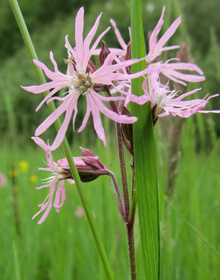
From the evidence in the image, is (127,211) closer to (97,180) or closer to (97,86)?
(97,86)

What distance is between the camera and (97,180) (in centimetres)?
236

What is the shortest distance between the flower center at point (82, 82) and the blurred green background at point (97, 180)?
0.23m

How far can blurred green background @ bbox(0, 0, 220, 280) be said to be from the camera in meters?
0.85

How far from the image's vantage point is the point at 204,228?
50.8 inches

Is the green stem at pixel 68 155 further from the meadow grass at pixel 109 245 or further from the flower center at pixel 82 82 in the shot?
the meadow grass at pixel 109 245

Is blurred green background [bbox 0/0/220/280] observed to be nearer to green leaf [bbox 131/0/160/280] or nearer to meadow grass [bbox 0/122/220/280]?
meadow grass [bbox 0/122/220/280]

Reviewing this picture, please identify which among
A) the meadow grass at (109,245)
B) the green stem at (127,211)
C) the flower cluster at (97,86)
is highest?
the flower cluster at (97,86)

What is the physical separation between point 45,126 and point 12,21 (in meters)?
12.3

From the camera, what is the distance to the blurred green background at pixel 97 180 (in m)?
0.85

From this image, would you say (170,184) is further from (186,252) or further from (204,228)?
(204,228)

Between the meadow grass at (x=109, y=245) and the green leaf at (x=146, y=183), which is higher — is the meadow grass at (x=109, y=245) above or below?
below

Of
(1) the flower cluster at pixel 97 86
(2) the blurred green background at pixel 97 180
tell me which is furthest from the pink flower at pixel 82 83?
(2) the blurred green background at pixel 97 180

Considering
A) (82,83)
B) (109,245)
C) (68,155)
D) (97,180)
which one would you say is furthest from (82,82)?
(97,180)

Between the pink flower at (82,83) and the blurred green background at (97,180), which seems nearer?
the pink flower at (82,83)
